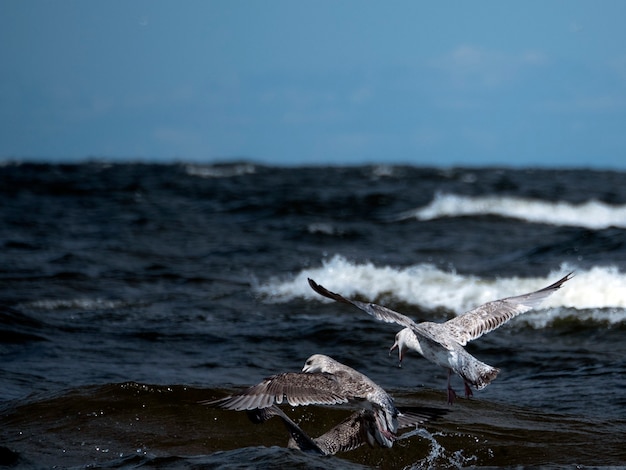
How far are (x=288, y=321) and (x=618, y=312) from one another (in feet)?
13.9

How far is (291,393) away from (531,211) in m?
24.5

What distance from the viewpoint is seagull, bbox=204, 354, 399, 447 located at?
6730 millimetres

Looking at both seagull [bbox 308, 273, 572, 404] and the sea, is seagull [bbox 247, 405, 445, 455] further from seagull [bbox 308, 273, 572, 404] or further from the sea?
seagull [bbox 308, 273, 572, 404]

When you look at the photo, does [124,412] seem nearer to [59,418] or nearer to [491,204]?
[59,418]

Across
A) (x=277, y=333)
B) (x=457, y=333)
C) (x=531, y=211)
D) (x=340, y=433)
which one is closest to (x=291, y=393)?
(x=340, y=433)

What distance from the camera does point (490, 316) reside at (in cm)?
906

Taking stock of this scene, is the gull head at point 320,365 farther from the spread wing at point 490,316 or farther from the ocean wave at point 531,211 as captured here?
the ocean wave at point 531,211

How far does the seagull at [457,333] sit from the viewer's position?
7.80m

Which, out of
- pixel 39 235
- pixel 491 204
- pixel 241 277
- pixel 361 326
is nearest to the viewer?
pixel 361 326

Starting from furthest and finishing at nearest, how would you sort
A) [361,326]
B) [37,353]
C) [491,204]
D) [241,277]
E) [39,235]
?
[491,204], [39,235], [241,277], [361,326], [37,353]

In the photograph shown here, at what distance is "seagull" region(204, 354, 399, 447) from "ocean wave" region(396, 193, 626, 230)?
21671mm

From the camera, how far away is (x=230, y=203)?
33.2 meters

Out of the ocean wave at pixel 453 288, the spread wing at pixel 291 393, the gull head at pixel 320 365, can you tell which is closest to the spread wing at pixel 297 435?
the spread wing at pixel 291 393

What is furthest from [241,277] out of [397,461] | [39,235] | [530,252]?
[397,461]
